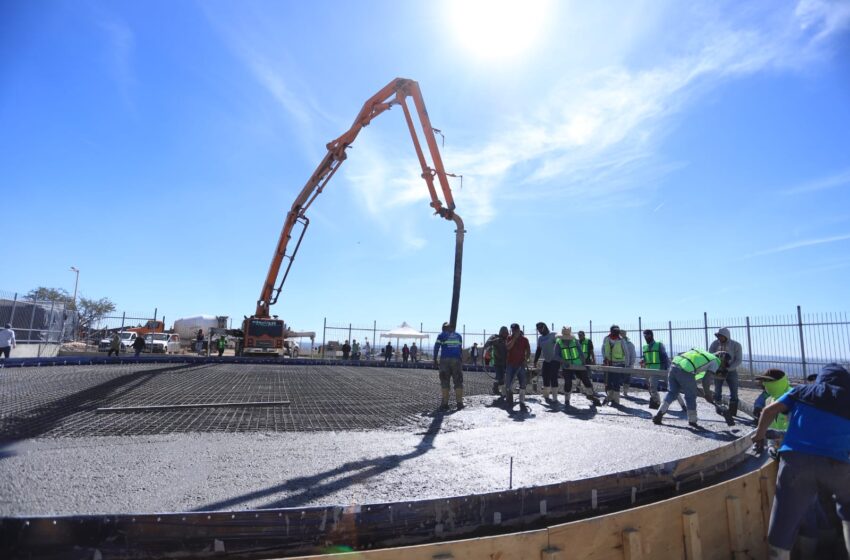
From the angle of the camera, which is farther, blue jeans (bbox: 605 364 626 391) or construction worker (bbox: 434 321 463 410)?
blue jeans (bbox: 605 364 626 391)

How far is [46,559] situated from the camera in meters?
2.26

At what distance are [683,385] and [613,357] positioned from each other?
3505 millimetres

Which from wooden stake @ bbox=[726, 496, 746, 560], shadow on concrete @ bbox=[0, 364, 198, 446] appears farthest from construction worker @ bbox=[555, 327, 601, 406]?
shadow on concrete @ bbox=[0, 364, 198, 446]

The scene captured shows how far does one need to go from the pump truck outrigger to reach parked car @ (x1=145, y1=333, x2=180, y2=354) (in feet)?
35.2

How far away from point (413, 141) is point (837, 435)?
13731 millimetres

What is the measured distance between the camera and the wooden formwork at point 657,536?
230cm

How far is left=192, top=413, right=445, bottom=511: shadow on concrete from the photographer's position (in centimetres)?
342

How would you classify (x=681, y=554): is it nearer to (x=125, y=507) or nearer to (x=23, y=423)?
(x=125, y=507)

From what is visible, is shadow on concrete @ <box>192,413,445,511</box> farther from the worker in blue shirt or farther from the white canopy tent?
the white canopy tent

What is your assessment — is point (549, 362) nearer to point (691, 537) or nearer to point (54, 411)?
point (691, 537)

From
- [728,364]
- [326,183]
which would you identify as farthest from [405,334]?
[728,364]

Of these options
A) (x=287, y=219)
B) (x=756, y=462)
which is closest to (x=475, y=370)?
(x=287, y=219)

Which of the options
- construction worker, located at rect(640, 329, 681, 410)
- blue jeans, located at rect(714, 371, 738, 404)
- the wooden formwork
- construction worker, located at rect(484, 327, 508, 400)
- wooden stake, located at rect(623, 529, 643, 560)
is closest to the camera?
the wooden formwork

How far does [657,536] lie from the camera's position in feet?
9.27
